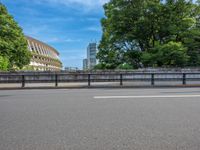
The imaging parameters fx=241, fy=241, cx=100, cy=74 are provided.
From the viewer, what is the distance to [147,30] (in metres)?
33.0

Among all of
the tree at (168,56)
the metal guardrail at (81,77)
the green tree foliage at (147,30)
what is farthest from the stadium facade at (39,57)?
the metal guardrail at (81,77)

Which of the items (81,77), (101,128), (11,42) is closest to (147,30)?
(81,77)

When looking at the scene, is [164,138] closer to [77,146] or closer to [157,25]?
[77,146]

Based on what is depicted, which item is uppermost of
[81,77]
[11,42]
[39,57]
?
[39,57]

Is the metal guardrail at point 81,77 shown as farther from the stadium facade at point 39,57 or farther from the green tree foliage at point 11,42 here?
the stadium facade at point 39,57

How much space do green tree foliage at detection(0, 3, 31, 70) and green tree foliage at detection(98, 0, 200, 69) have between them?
1522cm

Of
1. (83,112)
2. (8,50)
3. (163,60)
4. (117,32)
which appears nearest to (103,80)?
(163,60)

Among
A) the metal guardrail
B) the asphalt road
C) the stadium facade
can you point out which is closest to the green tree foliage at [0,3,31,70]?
the metal guardrail

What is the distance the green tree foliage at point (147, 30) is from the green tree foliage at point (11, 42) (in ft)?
49.9

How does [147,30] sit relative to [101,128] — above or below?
above

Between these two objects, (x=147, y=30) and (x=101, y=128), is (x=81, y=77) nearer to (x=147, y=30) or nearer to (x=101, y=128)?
(x=147, y=30)

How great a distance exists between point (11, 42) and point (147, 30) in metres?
22.7

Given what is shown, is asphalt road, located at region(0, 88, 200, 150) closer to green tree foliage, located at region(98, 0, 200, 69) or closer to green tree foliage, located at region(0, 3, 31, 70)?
green tree foliage, located at region(98, 0, 200, 69)

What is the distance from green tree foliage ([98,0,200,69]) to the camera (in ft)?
102
